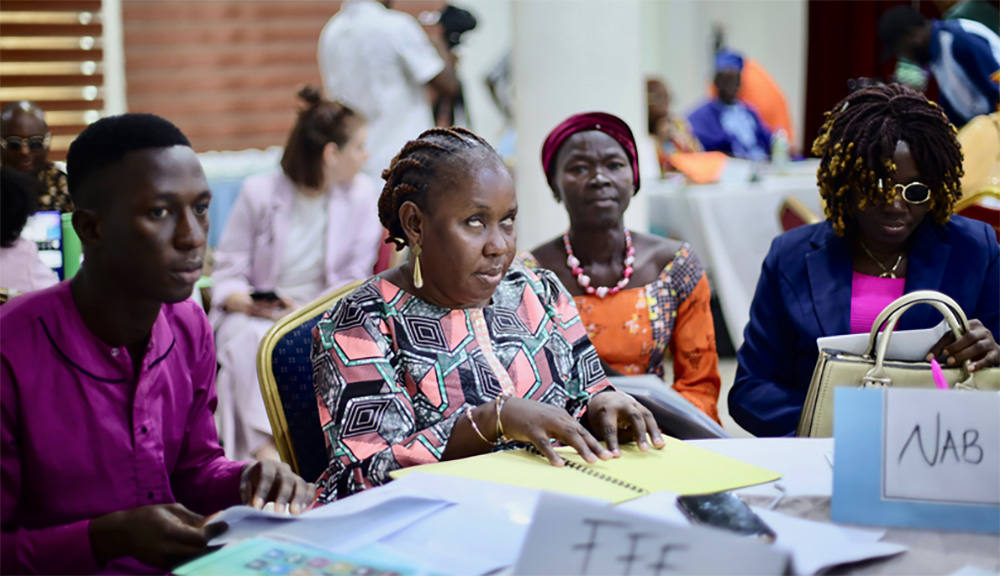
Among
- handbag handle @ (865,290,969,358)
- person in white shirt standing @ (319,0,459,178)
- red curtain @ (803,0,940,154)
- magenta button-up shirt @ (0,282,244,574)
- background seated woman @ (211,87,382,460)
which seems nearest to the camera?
magenta button-up shirt @ (0,282,244,574)

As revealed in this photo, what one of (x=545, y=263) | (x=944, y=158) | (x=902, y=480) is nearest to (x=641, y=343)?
(x=545, y=263)


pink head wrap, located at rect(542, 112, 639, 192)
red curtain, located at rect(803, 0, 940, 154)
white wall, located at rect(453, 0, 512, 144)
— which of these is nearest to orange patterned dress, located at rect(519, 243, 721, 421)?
pink head wrap, located at rect(542, 112, 639, 192)

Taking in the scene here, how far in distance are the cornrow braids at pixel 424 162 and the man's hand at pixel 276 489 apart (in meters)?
0.58

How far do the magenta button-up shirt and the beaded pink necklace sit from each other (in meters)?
1.40

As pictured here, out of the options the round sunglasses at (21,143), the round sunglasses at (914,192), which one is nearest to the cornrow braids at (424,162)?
the round sunglasses at (914,192)

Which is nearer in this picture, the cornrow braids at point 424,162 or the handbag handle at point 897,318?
the handbag handle at point 897,318

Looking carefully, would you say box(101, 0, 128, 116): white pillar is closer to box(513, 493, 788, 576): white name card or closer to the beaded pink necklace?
the beaded pink necklace

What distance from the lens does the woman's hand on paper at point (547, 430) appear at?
1.39 metres

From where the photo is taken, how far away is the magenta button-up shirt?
1.22 metres

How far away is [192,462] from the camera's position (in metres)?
1.49

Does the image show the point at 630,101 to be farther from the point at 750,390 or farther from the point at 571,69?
the point at 750,390

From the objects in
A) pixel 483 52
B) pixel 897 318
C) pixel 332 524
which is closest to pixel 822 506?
pixel 897 318

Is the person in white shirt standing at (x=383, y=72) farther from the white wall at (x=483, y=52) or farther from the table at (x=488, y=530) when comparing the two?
the table at (x=488, y=530)

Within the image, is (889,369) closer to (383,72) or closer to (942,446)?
(942,446)
